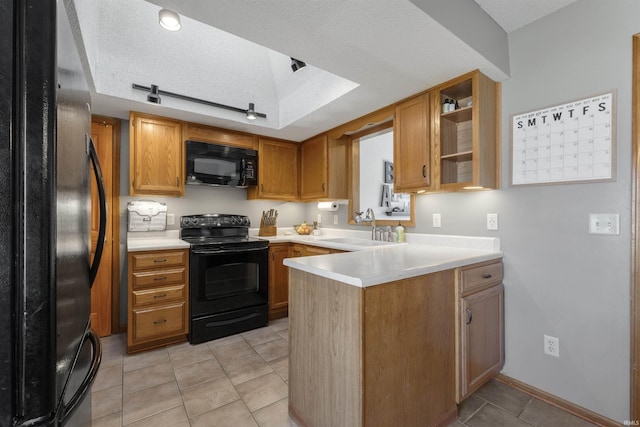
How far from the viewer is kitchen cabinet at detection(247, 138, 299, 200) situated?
11.4ft

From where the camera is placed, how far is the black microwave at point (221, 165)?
9.75ft

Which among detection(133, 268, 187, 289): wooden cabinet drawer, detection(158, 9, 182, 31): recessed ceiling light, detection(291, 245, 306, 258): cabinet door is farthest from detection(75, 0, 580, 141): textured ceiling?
detection(133, 268, 187, 289): wooden cabinet drawer

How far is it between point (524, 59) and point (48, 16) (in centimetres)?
249

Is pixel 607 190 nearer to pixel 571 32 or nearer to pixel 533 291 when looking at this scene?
pixel 533 291

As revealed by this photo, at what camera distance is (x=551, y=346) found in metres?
1.83

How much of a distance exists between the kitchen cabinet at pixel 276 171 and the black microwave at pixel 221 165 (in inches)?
4.3

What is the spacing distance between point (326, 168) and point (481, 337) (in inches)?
87.8

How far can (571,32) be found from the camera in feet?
5.81

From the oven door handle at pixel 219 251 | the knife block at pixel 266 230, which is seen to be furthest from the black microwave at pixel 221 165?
the oven door handle at pixel 219 251

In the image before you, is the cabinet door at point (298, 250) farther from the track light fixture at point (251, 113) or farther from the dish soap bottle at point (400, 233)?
the track light fixture at point (251, 113)

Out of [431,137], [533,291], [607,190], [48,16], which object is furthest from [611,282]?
[48,16]

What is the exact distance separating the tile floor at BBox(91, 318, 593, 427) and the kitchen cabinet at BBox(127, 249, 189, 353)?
0.14 meters

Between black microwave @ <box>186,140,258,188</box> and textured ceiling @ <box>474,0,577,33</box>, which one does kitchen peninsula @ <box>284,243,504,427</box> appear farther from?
black microwave @ <box>186,140,258,188</box>

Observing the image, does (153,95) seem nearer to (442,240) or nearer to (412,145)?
(412,145)
